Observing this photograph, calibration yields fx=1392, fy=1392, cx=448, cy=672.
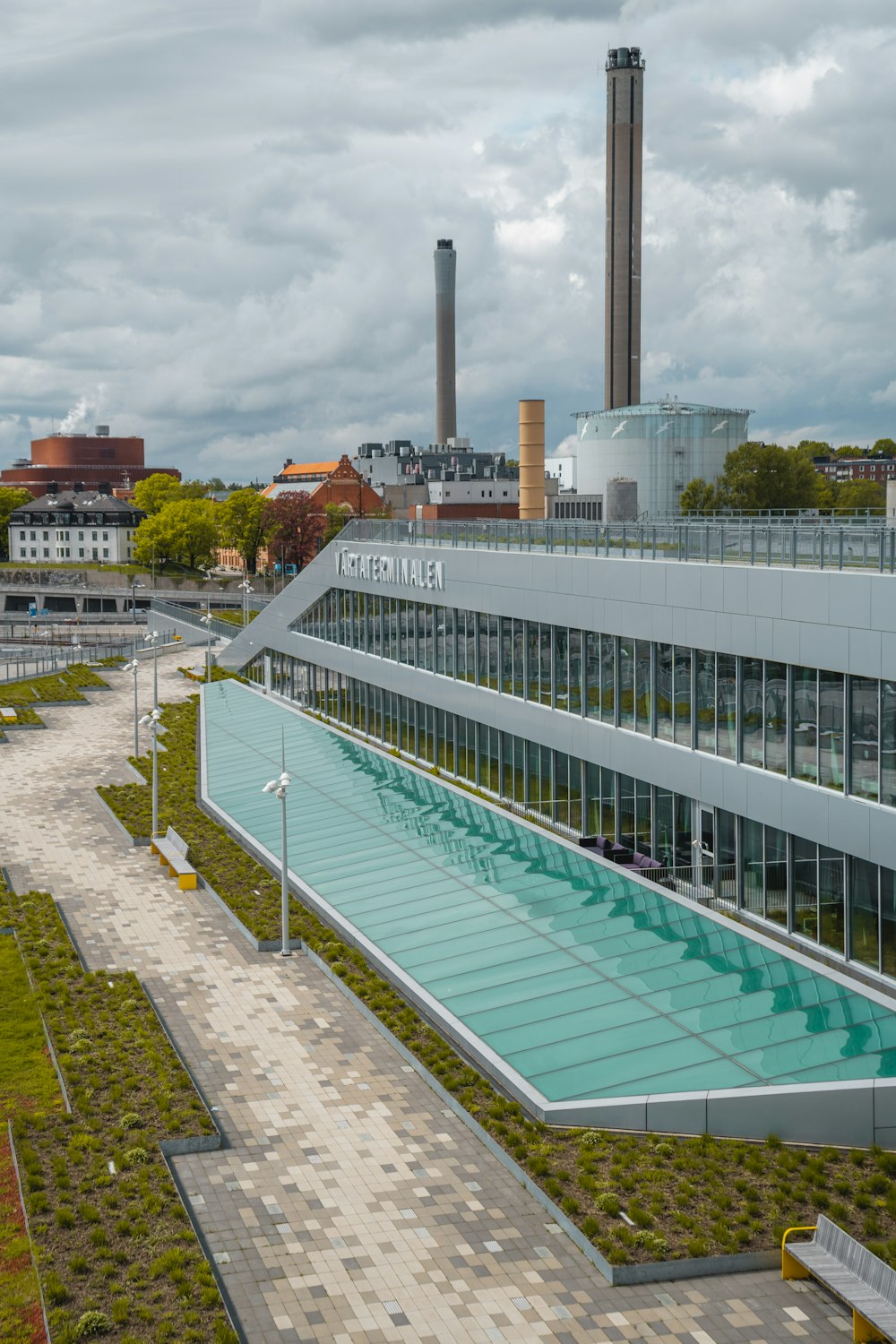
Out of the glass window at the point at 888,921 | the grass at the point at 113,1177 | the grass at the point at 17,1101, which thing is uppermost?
the glass window at the point at 888,921

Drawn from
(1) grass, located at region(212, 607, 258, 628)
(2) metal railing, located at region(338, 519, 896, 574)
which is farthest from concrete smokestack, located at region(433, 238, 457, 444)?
(2) metal railing, located at region(338, 519, 896, 574)

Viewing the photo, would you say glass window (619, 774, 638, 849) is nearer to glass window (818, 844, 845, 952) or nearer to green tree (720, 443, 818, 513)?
glass window (818, 844, 845, 952)

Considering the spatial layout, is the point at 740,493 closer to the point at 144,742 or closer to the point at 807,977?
the point at 144,742

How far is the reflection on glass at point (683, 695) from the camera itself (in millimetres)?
30938

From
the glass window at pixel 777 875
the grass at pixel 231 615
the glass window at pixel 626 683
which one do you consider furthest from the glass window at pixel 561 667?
the grass at pixel 231 615

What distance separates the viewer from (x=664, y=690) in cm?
3198

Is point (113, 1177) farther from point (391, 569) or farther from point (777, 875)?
point (391, 569)

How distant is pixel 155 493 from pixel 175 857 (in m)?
161

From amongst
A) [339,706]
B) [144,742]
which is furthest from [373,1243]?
[144,742]

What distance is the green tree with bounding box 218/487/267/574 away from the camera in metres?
151

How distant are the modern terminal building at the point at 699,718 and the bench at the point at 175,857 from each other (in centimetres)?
441

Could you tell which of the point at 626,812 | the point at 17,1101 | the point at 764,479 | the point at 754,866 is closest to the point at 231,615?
the point at 764,479

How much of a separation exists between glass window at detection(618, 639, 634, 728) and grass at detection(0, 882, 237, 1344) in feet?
43.1

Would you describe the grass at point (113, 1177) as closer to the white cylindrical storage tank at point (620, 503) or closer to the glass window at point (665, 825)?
the glass window at point (665, 825)
